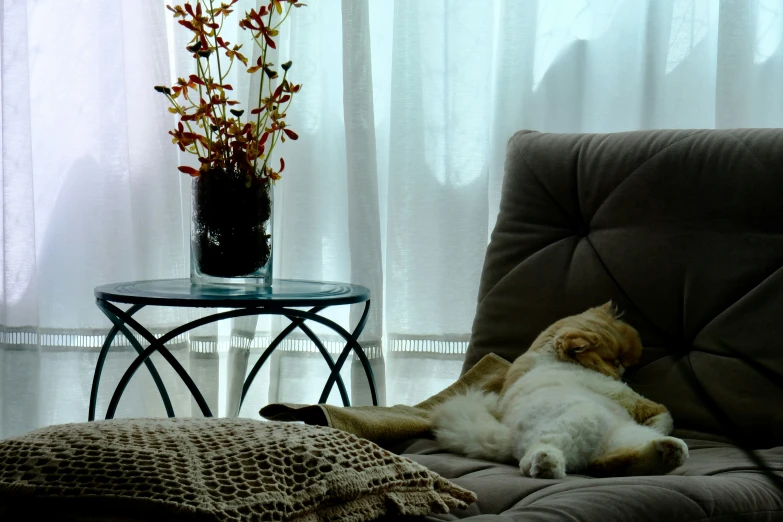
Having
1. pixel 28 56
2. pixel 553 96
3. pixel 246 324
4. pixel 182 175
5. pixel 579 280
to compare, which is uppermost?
pixel 28 56

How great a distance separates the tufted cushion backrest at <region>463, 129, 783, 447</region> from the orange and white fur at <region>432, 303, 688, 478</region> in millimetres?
70

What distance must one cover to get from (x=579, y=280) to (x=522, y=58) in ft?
2.17

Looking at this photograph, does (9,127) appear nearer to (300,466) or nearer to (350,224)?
(350,224)

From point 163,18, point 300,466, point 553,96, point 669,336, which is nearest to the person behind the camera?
point 300,466

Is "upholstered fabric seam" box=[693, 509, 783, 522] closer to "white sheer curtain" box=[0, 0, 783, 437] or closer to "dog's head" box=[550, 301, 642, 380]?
"dog's head" box=[550, 301, 642, 380]

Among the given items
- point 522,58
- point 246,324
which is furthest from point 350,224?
point 522,58

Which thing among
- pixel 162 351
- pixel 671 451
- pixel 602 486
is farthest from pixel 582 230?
pixel 162 351

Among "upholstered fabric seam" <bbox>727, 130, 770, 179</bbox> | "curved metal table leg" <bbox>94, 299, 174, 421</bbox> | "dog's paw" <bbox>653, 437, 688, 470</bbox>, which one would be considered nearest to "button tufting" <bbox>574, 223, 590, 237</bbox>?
"upholstered fabric seam" <bbox>727, 130, 770, 179</bbox>

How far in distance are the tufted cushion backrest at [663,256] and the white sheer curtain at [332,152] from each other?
0.39m

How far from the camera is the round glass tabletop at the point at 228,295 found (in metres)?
1.25

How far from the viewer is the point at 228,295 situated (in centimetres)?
128

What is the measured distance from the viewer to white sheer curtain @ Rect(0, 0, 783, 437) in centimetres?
176

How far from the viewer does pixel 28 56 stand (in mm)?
1937

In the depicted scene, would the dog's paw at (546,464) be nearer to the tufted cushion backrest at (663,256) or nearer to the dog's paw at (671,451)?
the dog's paw at (671,451)
